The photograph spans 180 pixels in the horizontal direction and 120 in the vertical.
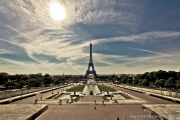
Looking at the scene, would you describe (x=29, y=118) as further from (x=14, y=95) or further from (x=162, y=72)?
(x=162, y=72)

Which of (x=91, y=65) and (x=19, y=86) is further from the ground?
(x=91, y=65)

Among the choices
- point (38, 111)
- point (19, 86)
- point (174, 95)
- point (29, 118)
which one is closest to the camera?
point (29, 118)

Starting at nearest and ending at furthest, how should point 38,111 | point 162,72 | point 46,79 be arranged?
point 38,111 → point 162,72 → point 46,79

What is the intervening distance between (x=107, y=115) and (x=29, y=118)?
8.17 m

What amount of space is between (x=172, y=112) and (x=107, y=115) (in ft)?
22.2

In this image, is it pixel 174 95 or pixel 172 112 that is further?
pixel 174 95

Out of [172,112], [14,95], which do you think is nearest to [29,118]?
[172,112]

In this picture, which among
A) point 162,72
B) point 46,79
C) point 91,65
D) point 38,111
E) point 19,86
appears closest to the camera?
point 38,111

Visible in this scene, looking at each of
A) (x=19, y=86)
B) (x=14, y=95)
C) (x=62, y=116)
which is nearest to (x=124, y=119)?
(x=62, y=116)

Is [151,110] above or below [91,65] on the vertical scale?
below

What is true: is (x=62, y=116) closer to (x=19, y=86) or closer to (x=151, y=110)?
(x=151, y=110)

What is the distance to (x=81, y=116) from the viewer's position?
18.0 metres

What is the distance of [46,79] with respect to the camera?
72500mm

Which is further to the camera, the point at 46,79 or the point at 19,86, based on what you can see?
the point at 46,79
